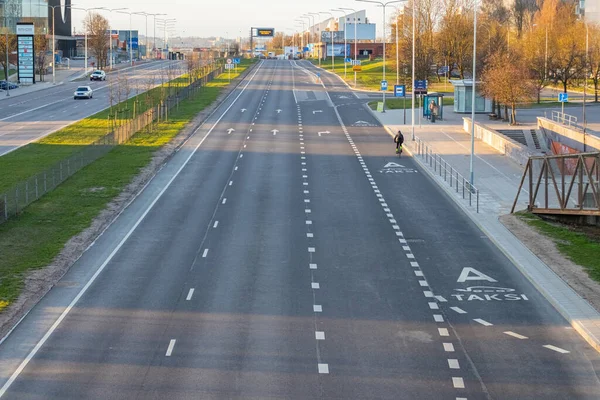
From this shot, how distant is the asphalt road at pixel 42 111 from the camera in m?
61.0

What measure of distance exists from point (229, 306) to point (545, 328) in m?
7.75

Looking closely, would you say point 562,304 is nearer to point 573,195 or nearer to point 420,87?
point 573,195

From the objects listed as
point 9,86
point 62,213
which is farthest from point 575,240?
point 9,86

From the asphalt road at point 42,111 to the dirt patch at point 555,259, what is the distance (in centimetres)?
3147

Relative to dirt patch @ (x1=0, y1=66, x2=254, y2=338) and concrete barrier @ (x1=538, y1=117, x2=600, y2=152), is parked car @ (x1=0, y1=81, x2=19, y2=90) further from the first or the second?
concrete barrier @ (x1=538, y1=117, x2=600, y2=152)

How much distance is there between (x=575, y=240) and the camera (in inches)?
1225

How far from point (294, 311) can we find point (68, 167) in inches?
966

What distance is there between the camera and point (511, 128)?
63812mm

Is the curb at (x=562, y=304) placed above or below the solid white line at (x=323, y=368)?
above

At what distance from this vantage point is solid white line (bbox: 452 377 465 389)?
57.1 feet

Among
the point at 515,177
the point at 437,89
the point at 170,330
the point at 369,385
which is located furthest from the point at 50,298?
the point at 437,89

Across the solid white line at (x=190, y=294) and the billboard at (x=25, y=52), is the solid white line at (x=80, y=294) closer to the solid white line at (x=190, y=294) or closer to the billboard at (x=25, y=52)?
the solid white line at (x=190, y=294)

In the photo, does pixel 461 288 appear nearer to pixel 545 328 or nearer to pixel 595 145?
pixel 545 328

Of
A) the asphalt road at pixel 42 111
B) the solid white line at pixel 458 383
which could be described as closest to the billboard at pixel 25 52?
the asphalt road at pixel 42 111
